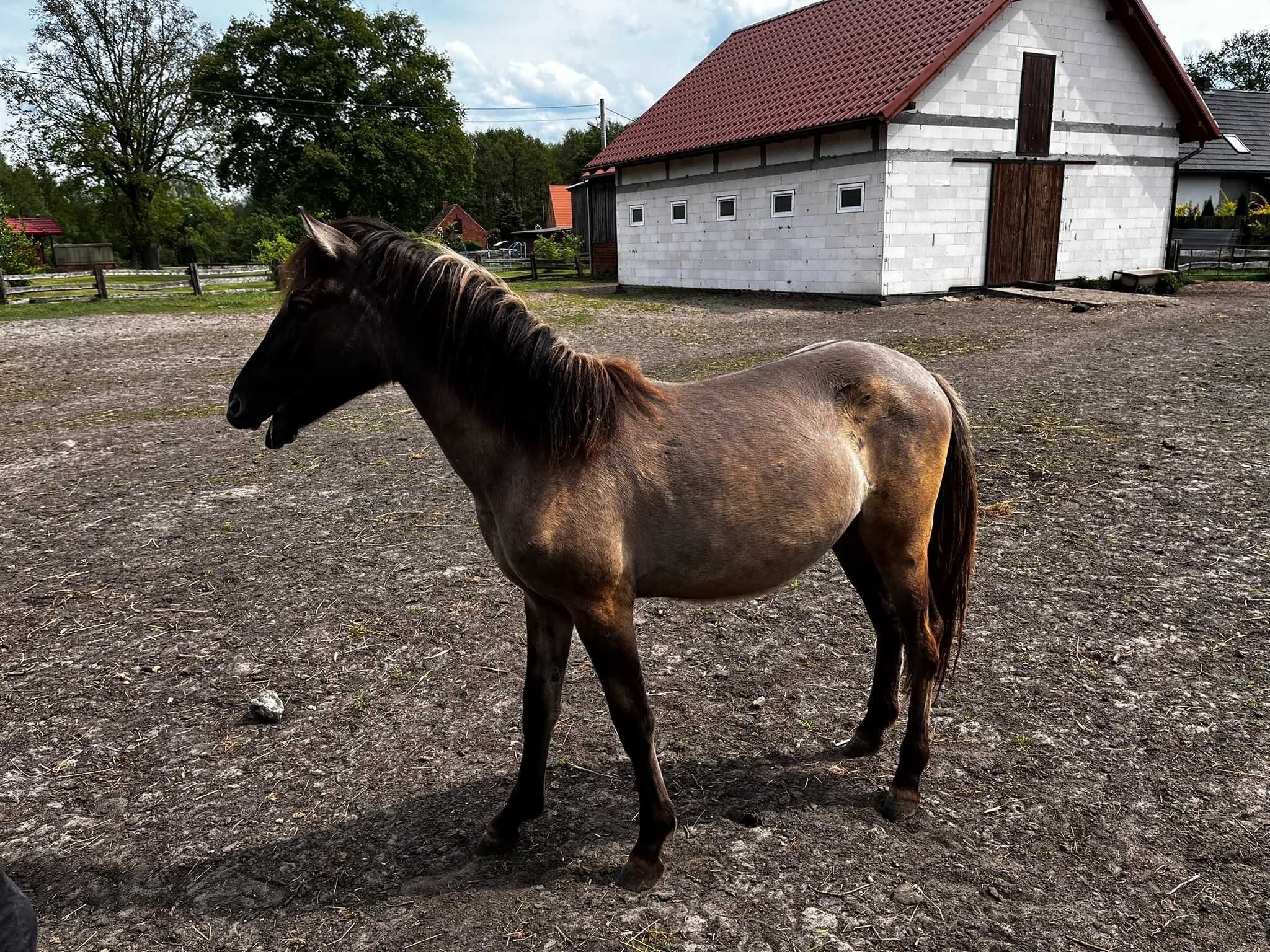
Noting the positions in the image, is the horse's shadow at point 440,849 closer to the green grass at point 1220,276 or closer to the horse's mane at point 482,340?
the horse's mane at point 482,340

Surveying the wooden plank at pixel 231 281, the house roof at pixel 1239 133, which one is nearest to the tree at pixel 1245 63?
the house roof at pixel 1239 133

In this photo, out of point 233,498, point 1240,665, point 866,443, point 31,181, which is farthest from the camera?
point 31,181

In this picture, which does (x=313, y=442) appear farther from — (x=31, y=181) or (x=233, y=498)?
(x=31, y=181)

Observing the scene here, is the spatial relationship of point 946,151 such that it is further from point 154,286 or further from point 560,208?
point 560,208

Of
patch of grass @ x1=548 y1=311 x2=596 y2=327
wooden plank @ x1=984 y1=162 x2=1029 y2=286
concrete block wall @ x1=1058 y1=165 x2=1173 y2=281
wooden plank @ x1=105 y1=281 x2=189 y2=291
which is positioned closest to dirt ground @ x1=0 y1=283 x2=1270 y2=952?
patch of grass @ x1=548 y1=311 x2=596 y2=327

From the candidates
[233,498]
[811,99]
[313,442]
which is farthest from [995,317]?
[233,498]

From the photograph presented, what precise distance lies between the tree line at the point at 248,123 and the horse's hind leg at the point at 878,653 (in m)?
38.1

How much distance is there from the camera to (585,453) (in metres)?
2.53

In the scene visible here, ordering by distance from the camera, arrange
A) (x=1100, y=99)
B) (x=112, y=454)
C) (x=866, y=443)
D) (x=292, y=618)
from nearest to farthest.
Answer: (x=866, y=443)
(x=292, y=618)
(x=112, y=454)
(x=1100, y=99)

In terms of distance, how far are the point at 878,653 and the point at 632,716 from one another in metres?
1.29

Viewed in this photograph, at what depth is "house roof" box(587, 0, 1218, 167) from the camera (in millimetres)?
17062

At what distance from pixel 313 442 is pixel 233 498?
Result: 78.0 inches

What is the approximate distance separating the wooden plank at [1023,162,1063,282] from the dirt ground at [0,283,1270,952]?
547 inches

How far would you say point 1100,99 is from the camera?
19.1m
